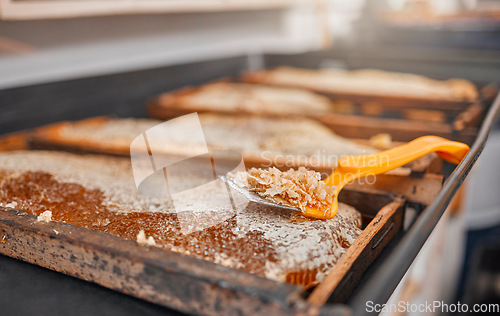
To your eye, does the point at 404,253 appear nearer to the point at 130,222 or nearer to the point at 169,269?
the point at 169,269

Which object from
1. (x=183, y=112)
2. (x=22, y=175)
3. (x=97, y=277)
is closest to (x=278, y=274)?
(x=97, y=277)

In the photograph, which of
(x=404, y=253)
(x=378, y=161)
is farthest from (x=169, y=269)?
(x=378, y=161)

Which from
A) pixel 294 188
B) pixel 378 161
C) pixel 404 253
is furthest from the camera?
pixel 378 161

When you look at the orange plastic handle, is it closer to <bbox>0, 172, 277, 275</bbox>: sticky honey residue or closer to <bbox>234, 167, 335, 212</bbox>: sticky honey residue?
<bbox>234, 167, 335, 212</bbox>: sticky honey residue

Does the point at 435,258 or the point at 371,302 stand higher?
the point at 371,302

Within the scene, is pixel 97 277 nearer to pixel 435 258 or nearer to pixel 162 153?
pixel 162 153

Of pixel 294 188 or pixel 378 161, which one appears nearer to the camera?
pixel 294 188

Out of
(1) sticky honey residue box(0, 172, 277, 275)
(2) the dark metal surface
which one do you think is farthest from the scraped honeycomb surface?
(2) the dark metal surface

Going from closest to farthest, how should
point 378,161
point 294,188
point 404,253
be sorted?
point 404,253, point 294,188, point 378,161

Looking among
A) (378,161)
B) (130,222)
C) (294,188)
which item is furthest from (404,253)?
(130,222)
